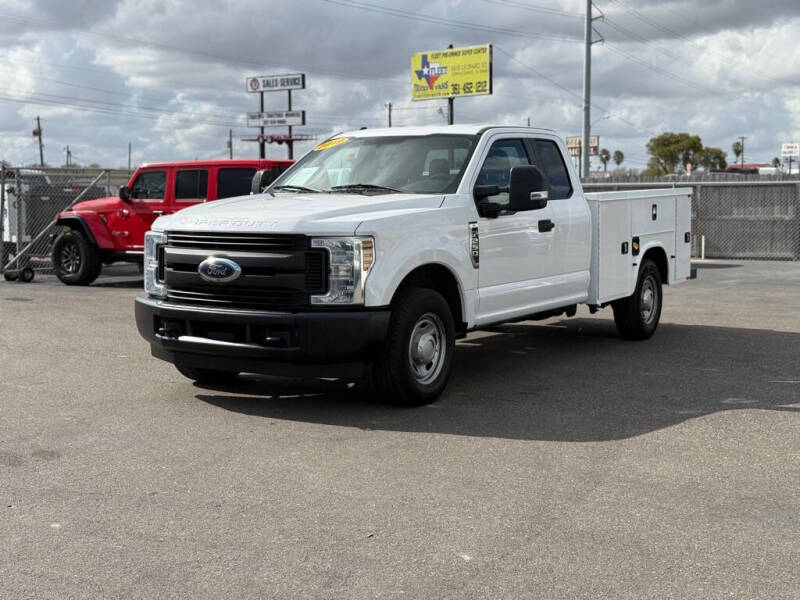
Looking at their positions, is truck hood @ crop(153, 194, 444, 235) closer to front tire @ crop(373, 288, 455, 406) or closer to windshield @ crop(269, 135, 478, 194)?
windshield @ crop(269, 135, 478, 194)

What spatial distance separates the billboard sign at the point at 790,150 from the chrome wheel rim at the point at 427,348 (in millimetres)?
91996

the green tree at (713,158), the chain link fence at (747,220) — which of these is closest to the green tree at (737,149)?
the green tree at (713,158)

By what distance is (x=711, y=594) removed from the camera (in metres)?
3.84

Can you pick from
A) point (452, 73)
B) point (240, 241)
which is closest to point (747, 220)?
point (240, 241)

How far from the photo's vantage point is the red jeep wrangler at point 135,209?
15.9 metres

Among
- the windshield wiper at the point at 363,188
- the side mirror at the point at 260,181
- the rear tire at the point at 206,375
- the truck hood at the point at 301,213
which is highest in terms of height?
the side mirror at the point at 260,181

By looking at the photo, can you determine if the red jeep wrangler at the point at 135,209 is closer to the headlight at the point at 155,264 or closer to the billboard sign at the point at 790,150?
the headlight at the point at 155,264

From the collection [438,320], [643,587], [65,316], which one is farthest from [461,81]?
[643,587]

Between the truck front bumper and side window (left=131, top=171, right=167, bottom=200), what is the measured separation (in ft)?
31.9

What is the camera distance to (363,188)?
25.5 feet

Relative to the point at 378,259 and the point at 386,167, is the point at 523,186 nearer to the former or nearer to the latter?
the point at 386,167

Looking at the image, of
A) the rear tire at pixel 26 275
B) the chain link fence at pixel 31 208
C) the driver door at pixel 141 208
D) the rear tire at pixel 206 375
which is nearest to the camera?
the rear tire at pixel 206 375

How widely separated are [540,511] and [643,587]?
96 centimetres

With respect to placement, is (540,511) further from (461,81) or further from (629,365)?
(461,81)
